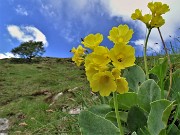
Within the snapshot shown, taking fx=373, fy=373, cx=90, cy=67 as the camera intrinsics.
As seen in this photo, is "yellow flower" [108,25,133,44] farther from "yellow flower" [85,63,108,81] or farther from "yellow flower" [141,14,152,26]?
"yellow flower" [141,14,152,26]

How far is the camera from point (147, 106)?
2666 mm

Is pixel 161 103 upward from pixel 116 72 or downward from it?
downward

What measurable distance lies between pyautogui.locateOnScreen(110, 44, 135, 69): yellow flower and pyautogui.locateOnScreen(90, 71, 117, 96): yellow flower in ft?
0.23

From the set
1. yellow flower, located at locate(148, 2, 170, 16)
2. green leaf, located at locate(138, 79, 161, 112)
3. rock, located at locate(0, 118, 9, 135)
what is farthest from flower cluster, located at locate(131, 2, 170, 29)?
rock, located at locate(0, 118, 9, 135)

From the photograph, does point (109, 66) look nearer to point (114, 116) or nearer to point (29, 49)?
point (114, 116)

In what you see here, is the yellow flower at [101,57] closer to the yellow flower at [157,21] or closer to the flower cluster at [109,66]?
the flower cluster at [109,66]

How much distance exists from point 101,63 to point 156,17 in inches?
41.3

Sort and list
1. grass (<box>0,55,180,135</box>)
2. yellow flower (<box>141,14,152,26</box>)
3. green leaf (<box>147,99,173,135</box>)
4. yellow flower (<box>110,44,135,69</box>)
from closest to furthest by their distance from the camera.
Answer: yellow flower (<box>110,44,135,69</box>), green leaf (<box>147,99,173,135</box>), yellow flower (<box>141,14,152,26</box>), grass (<box>0,55,180,135</box>)

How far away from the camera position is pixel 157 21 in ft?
9.20

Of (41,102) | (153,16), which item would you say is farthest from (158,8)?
(41,102)

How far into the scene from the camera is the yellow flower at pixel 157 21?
9.18 ft

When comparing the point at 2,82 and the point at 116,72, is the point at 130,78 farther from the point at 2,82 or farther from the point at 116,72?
the point at 2,82

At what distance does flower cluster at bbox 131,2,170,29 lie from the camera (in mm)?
2786

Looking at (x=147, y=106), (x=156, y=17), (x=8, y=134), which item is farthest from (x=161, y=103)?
(x=8, y=134)
